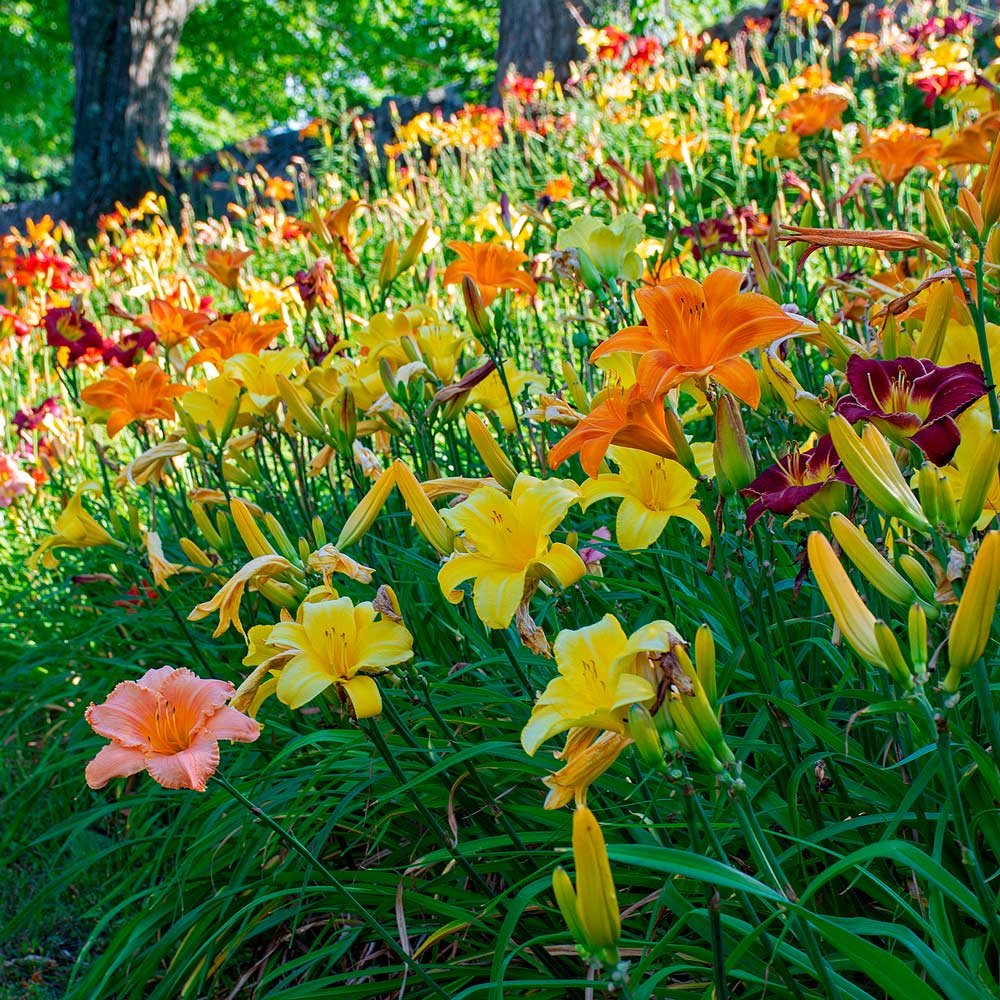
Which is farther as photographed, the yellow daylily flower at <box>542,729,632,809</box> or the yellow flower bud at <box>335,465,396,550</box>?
the yellow flower bud at <box>335,465,396,550</box>

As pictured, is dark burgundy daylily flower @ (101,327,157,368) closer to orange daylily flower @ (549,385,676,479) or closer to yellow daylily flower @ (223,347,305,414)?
yellow daylily flower @ (223,347,305,414)

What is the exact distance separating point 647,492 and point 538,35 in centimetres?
1000

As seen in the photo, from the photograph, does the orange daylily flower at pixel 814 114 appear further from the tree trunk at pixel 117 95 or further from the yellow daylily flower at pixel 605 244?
the tree trunk at pixel 117 95

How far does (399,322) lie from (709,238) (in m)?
1.40

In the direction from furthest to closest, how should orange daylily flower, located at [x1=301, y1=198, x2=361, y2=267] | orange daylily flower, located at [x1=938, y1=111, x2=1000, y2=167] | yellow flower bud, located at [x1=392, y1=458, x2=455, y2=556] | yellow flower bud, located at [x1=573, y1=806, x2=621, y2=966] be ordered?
orange daylily flower, located at [x1=301, y1=198, x2=361, y2=267] < orange daylily flower, located at [x1=938, y1=111, x2=1000, y2=167] < yellow flower bud, located at [x1=392, y1=458, x2=455, y2=556] < yellow flower bud, located at [x1=573, y1=806, x2=621, y2=966]

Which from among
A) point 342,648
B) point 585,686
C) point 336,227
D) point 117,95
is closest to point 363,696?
point 342,648

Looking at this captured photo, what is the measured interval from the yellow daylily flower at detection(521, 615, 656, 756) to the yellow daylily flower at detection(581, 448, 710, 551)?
1.25 ft

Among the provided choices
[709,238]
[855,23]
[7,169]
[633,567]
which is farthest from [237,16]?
[633,567]

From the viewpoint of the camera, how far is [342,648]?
128 cm

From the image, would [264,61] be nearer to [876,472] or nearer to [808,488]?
[808,488]

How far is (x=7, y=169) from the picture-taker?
28094mm

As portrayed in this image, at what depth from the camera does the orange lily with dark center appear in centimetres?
125

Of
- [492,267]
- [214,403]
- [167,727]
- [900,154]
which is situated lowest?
[167,727]

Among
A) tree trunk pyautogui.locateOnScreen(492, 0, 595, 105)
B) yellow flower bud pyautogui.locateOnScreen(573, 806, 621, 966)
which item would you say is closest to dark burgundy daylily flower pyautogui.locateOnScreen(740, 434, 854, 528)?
yellow flower bud pyautogui.locateOnScreen(573, 806, 621, 966)
